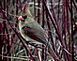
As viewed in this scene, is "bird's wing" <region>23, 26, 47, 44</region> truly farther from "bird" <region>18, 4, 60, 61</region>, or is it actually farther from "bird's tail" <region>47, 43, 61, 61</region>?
"bird's tail" <region>47, 43, 61, 61</region>

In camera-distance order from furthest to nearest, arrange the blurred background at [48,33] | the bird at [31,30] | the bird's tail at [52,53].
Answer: the bird at [31,30] → the blurred background at [48,33] → the bird's tail at [52,53]

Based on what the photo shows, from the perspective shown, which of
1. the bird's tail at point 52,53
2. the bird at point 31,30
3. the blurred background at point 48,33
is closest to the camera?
the bird's tail at point 52,53

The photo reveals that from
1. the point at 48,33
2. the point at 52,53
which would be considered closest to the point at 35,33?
the point at 48,33

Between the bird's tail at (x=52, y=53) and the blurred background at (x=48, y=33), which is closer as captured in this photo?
the bird's tail at (x=52, y=53)

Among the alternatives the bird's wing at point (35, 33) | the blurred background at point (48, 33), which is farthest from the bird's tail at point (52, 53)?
the bird's wing at point (35, 33)

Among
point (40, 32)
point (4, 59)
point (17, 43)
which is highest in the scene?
point (40, 32)

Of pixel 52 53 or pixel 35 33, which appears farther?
pixel 35 33

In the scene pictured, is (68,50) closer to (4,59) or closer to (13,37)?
(13,37)

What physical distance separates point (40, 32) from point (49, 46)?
327mm

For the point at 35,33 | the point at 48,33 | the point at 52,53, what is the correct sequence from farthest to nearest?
the point at 35,33
the point at 48,33
the point at 52,53

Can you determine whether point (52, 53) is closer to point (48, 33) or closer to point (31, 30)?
point (48, 33)

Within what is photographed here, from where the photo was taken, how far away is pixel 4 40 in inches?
80.4

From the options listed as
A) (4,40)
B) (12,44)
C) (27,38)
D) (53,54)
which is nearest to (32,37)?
(27,38)

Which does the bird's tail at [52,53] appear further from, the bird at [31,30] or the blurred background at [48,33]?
the bird at [31,30]
